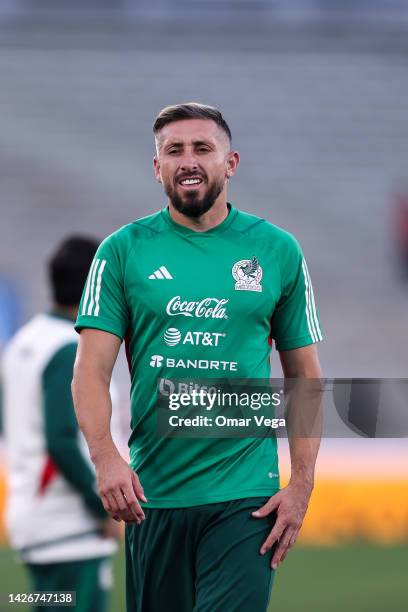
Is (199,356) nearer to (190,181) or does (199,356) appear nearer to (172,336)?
(172,336)

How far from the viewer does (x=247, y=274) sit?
3.20 m

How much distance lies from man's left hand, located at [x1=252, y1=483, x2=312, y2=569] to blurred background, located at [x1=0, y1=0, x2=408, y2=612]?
32.4ft

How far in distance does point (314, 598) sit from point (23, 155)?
950 cm

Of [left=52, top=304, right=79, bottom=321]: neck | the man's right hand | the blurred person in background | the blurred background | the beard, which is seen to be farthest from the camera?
the blurred background

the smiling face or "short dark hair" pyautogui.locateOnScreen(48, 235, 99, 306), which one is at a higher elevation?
the smiling face

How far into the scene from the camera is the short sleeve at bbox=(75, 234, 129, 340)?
3.11 meters

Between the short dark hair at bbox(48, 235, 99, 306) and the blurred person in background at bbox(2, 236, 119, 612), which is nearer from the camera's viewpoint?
the blurred person in background at bbox(2, 236, 119, 612)

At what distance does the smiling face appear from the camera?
3.16 metres

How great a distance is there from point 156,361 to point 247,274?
0.33 metres

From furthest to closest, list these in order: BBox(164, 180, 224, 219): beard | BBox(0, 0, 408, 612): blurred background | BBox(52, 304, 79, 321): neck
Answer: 1. BBox(0, 0, 408, 612): blurred background
2. BBox(52, 304, 79, 321): neck
3. BBox(164, 180, 224, 219): beard

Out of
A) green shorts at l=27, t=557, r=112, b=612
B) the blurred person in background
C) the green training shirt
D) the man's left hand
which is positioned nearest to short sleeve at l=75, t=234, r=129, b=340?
the green training shirt

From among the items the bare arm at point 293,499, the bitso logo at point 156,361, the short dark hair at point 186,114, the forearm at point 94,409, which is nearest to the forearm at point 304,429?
the bare arm at point 293,499

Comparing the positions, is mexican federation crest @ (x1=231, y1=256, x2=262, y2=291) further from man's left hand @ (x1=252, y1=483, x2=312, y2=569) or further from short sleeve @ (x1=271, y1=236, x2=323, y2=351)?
man's left hand @ (x1=252, y1=483, x2=312, y2=569)

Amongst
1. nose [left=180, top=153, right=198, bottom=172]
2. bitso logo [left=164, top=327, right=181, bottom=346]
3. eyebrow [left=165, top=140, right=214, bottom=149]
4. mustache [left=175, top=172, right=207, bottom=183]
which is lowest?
bitso logo [left=164, top=327, right=181, bottom=346]
